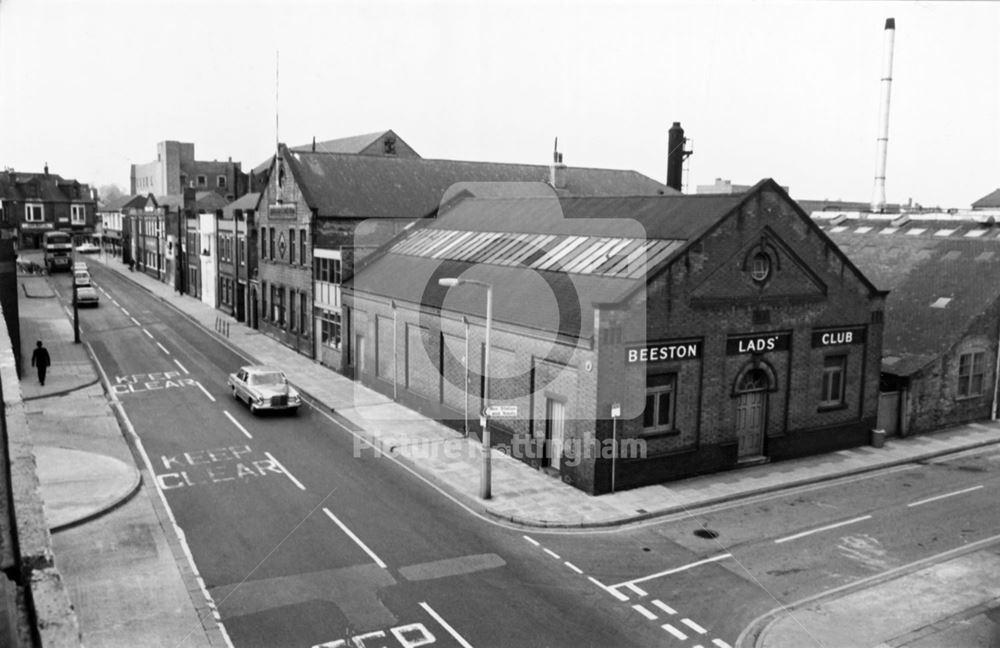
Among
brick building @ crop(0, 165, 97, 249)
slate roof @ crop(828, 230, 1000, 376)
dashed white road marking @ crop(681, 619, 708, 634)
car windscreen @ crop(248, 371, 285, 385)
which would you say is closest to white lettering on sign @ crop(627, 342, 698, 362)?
dashed white road marking @ crop(681, 619, 708, 634)

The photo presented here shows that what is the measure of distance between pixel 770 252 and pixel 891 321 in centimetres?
1140

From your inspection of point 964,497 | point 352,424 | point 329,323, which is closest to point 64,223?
point 329,323

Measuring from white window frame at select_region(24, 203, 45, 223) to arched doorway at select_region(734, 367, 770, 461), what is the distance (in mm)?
104481

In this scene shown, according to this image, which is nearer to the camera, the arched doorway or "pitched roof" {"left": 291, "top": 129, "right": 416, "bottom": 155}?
the arched doorway

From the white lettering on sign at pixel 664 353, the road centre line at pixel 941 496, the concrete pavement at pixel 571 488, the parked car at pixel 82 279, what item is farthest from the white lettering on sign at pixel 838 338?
the parked car at pixel 82 279

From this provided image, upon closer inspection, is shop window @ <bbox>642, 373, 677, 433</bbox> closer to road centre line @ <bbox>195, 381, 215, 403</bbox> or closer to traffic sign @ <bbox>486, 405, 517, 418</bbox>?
traffic sign @ <bbox>486, 405, 517, 418</bbox>

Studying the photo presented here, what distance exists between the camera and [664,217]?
26.3 m

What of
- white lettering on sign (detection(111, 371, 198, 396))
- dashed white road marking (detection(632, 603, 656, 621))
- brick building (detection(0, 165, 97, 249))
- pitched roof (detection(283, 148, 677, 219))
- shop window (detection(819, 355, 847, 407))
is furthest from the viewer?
brick building (detection(0, 165, 97, 249))

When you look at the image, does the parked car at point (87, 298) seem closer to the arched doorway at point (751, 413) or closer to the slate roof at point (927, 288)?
the arched doorway at point (751, 413)

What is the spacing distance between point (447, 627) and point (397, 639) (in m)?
0.97

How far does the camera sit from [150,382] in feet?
115

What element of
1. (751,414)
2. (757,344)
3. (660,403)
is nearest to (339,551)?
(660,403)

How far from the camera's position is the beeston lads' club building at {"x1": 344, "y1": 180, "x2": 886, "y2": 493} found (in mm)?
22562

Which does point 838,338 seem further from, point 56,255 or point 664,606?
point 56,255
